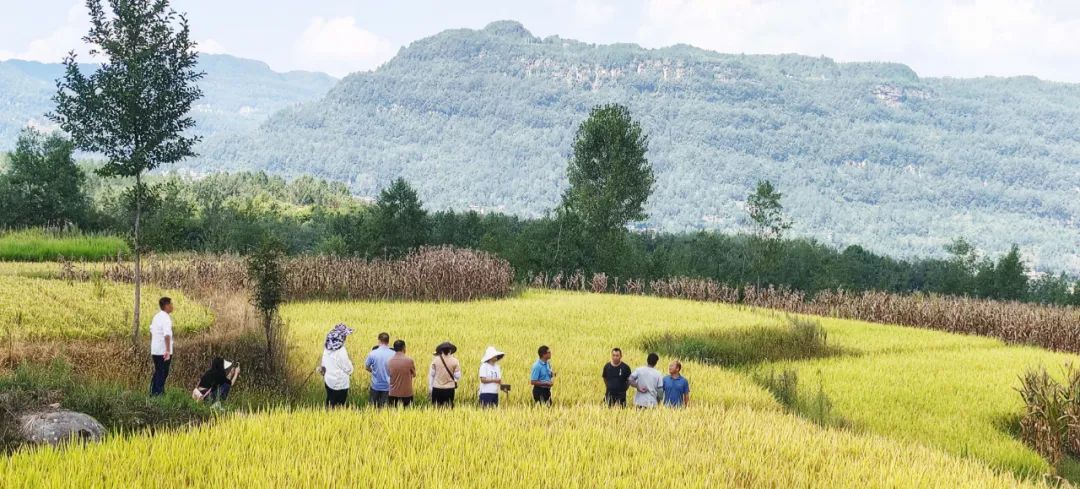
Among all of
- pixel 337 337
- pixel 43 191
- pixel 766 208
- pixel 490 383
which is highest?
pixel 766 208

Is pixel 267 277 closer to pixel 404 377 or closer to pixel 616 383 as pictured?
pixel 404 377

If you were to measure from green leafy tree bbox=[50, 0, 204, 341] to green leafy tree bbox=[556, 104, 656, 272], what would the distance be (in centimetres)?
4825

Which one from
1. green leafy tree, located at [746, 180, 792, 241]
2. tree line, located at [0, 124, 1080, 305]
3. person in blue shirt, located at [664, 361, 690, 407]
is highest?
green leafy tree, located at [746, 180, 792, 241]

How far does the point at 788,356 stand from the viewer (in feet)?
85.8

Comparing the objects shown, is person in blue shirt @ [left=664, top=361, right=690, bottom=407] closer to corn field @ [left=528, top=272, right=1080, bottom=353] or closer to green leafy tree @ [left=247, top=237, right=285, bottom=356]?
green leafy tree @ [left=247, top=237, right=285, bottom=356]

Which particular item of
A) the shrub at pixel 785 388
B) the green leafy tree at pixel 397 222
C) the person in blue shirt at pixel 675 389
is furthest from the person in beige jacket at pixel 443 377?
the green leafy tree at pixel 397 222

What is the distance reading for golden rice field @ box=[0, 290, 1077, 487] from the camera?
8.78 m

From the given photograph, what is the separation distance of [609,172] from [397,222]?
21.2m

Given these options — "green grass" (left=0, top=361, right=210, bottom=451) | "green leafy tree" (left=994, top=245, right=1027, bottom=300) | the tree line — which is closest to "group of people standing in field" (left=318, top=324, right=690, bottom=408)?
"green grass" (left=0, top=361, right=210, bottom=451)

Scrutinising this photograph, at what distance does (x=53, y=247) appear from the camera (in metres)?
35.3

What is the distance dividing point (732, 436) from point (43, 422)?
9.56 meters

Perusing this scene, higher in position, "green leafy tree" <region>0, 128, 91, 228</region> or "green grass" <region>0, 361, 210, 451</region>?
"green leafy tree" <region>0, 128, 91, 228</region>

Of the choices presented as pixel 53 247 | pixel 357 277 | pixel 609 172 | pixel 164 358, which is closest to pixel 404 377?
pixel 164 358

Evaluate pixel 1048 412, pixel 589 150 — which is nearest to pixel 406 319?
pixel 1048 412
